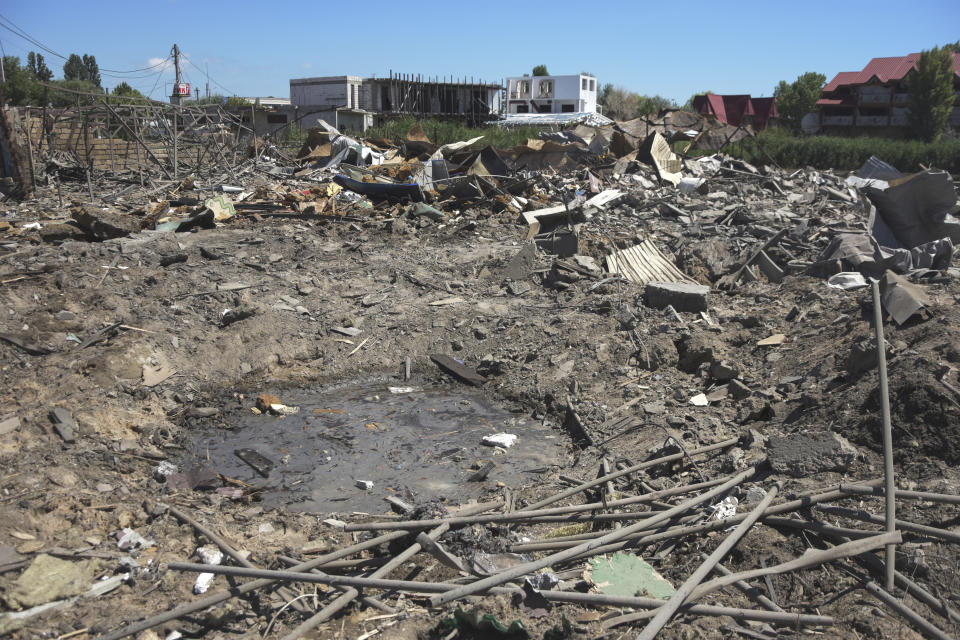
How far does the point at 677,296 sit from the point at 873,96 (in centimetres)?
4828

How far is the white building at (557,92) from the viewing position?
181ft

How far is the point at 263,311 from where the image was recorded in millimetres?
7402

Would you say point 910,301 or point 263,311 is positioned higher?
point 910,301

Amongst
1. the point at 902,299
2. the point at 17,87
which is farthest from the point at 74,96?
the point at 17,87

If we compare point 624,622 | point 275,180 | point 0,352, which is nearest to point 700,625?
point 624,622

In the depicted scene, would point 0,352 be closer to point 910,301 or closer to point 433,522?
point 433,522

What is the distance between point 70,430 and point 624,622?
4.48 metres

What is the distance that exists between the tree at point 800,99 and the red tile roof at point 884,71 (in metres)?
1.70

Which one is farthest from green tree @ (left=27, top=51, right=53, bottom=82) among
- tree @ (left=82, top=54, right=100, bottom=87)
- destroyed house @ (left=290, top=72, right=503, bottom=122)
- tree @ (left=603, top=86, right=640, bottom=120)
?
tree @ (left=603, top=86, right=640, bottom=120)

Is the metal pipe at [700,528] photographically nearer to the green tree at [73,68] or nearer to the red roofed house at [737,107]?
the red roofed house at [737,107]

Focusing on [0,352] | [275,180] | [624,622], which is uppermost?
[275,180]

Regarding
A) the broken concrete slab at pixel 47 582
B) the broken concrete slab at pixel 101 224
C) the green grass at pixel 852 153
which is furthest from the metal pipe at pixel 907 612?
the green grass at pixel 852 153

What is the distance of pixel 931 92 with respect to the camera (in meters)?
39.7

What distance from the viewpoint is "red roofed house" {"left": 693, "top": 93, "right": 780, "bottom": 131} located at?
5044 centimetres
